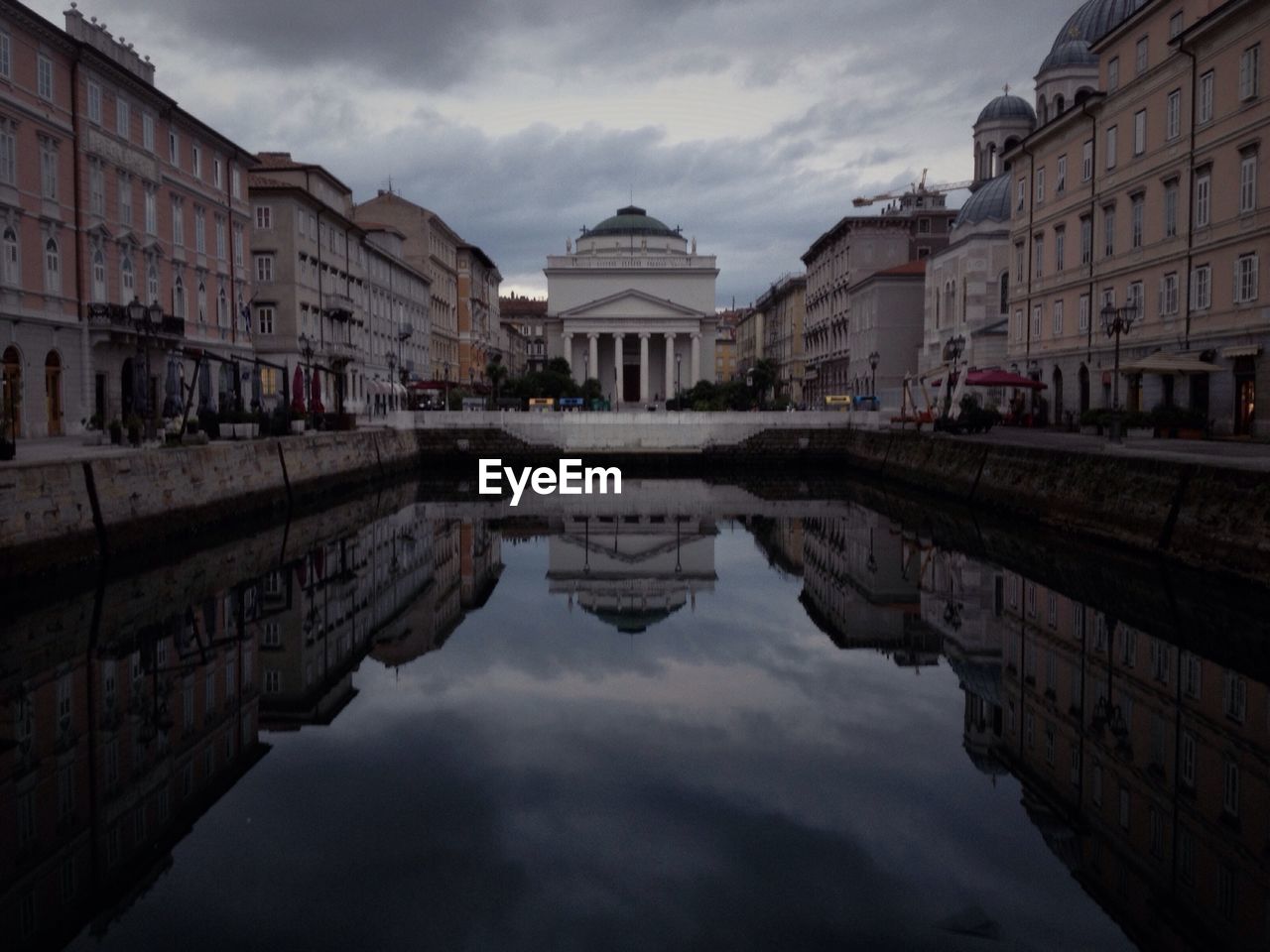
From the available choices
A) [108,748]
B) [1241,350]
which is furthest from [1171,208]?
[108,748]

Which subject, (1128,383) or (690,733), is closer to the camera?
(690,733)

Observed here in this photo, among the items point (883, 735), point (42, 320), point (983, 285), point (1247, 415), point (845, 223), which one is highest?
point (845, 223)

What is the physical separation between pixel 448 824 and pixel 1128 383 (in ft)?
109

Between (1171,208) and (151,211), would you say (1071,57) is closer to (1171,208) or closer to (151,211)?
(1171,208)

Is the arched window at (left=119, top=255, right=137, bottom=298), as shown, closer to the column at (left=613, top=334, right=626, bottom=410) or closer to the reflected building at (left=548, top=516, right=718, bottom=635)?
the reflected building at (left=548, top=516, right=718, bottom=635)

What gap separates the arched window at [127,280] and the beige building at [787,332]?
58473 millimetres

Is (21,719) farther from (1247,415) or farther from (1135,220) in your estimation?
(1135,220)

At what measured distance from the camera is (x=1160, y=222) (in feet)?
111

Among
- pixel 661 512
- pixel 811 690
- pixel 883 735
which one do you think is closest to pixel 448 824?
pixel 883 735

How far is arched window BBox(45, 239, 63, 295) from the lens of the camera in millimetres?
31312

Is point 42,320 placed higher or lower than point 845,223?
lower

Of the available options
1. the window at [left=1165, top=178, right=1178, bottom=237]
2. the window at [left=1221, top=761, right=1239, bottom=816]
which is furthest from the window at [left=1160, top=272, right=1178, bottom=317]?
the window at [left=1221, top=761, right=1239, bottom=816]

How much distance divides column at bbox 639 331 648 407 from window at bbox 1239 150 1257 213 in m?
58.5

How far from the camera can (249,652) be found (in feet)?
46.9
